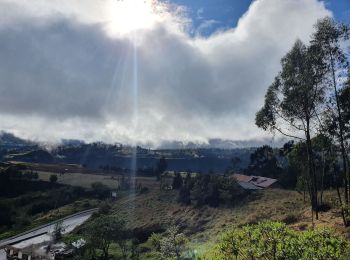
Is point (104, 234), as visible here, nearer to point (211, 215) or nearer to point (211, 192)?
point (211, 215)

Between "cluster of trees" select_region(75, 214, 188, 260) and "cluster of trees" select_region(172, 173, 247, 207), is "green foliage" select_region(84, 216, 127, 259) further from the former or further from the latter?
"cluster of trees" select_region(172, 173, 247, 207)

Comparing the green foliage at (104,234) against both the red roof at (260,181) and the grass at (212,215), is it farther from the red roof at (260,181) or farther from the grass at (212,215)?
the red roof at (260,181)

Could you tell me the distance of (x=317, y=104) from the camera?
2936 centimetres

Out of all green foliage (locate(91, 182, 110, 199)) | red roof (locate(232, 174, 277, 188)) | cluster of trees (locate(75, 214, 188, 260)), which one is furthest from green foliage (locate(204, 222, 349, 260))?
green foliage (locate(91, 182, 110, 199))

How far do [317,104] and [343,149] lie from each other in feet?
12.3

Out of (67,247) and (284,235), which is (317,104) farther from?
(67,247)

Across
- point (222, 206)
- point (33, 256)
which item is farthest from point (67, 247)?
point (222, 206)

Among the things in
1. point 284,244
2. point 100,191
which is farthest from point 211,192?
point 100,191

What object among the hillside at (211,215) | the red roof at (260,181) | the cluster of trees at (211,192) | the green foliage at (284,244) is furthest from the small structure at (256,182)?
the green foliage at (284,244)

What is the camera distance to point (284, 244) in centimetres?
1212

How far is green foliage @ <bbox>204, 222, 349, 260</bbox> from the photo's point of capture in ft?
37.6

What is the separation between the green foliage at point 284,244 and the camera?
37.6ft

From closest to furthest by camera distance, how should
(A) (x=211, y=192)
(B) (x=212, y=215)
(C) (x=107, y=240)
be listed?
(C) (x=107, y=240), (B) (x=212, y=215), (A) (x=211, y=192)

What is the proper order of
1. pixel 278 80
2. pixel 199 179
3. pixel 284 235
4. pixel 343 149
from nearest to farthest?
pixel 284 235 < pixel 343 149 < pixel 278 80 < pixel 199 179
